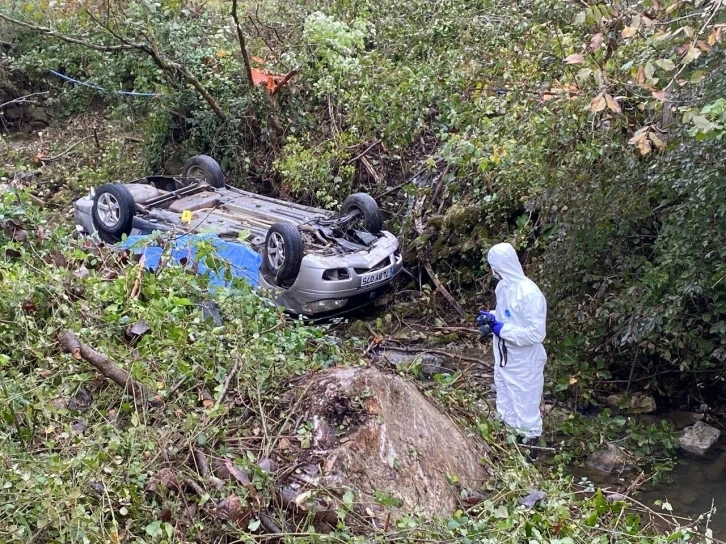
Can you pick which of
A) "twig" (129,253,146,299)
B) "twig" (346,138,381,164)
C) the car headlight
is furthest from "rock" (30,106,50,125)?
"twig" (129,253,146,299)

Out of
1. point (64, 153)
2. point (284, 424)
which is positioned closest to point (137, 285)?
point (284, 424)

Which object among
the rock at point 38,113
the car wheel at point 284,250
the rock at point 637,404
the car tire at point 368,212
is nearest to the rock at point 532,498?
the rock at point 637,404

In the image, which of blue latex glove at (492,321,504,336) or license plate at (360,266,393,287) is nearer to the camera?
blue latex glove at (492,321,504,336)

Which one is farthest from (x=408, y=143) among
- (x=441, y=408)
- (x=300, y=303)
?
(x=441, y=408)

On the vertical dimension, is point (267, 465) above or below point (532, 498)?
above

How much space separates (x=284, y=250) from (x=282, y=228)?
8.9 inches

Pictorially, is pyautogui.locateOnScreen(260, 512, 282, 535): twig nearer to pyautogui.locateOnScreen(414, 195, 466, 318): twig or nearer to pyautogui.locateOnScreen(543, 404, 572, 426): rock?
pyautogui.locateOnScreen(543, 404, 572, 426): rock

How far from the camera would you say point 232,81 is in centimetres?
Result: 1169

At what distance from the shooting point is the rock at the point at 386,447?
377cm

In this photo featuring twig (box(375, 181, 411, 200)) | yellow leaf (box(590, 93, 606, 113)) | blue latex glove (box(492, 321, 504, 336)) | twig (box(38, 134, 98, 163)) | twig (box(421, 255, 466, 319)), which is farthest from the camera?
twig (box(38, 134, 98, 163))

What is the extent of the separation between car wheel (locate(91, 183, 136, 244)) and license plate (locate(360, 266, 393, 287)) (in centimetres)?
282

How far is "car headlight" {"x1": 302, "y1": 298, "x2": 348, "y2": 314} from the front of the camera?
7.87 metres

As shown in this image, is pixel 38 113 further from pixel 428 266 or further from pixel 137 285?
pixel 137 285

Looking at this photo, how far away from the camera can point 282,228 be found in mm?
7734
